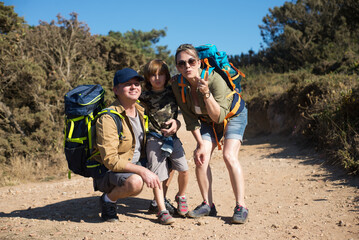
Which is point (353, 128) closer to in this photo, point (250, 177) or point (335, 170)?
point (335, 170)

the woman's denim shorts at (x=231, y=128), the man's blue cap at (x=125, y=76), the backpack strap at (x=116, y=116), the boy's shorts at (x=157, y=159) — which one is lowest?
the boy's shorts at (x=157, y=159)

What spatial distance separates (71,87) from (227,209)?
728cm

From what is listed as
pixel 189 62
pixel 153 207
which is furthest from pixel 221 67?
pixel 153 207

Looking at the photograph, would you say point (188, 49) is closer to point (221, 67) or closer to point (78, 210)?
point (221, 67)

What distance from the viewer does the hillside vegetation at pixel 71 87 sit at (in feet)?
21.5

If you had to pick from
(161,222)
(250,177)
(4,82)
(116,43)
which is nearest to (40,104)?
(4,82)

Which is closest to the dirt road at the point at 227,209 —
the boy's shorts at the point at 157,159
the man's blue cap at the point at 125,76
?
the boy's shorts at the point at 157,159

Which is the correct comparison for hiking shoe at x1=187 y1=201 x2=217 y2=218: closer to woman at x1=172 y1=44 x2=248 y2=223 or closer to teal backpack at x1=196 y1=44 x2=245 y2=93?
woman at x1=172 y1=44 x2=248 y2=223

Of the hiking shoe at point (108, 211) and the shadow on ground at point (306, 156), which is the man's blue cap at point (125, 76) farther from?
the shadow on ground at point (306, 156)

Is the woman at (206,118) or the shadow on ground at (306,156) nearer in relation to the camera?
the woman at (206,118)

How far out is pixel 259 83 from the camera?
44.6ft

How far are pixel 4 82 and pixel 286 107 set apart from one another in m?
7.88

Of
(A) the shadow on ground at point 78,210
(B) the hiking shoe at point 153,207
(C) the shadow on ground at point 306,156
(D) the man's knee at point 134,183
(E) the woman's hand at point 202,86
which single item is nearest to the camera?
(E) the woman's hand at point 202,86

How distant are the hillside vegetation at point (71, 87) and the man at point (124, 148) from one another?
3.28 meters
